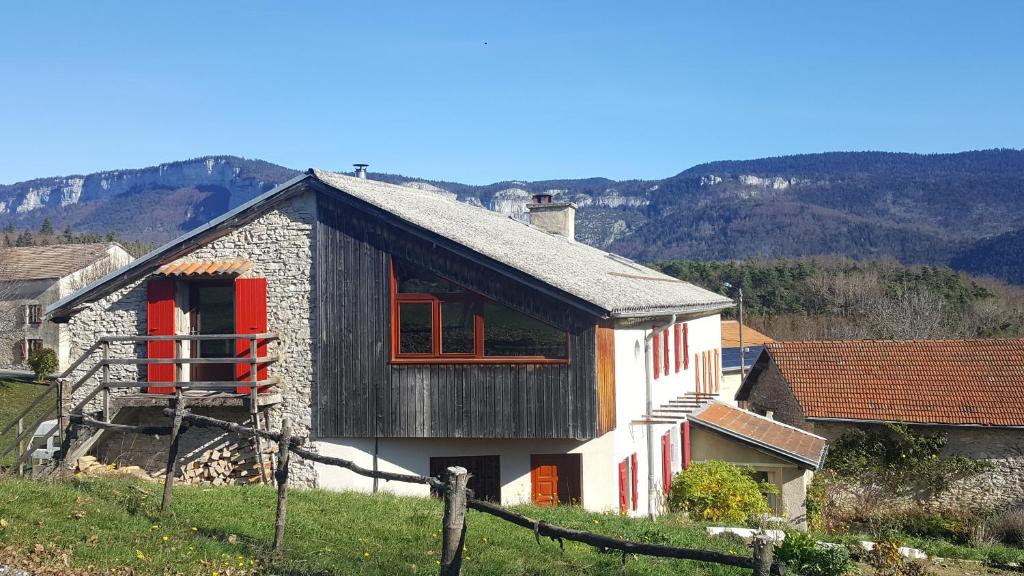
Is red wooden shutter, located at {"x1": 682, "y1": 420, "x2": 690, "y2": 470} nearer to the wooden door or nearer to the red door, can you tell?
the red door

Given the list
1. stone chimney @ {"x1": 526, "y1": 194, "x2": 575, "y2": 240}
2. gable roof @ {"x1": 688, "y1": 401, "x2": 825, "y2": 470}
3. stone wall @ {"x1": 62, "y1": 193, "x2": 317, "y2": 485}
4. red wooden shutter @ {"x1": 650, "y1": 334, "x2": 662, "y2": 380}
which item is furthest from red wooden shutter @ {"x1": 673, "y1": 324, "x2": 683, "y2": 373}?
stone wall @ {"x1": 62, "y1": 193, "x2": 317, "y2": 485}

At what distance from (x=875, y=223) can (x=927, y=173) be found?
1502 inches

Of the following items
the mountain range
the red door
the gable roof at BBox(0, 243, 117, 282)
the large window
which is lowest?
the red door

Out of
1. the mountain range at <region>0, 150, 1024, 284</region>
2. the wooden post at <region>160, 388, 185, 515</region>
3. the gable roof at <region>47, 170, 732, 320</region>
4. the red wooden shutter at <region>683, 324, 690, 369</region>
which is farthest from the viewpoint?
the mountain range at <region>0, 150, 1024, 284</region>

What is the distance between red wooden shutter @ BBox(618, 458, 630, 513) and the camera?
15883 mm

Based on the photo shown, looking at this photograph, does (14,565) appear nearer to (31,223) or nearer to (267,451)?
(267,451)

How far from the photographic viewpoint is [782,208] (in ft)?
463

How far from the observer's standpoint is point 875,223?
127m

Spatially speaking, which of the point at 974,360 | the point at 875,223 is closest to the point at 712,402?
the point at 974,360

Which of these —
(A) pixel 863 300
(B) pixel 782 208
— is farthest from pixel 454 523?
(B) pixel 782 208

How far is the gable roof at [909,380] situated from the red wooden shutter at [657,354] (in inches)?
347

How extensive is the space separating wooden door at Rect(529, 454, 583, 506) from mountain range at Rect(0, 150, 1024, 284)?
91.1 meters

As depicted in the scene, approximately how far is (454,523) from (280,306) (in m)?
9.80

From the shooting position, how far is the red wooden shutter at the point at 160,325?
648 inches
